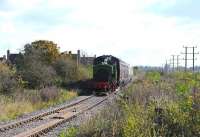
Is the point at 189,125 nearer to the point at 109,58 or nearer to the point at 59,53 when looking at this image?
the point at 109,58

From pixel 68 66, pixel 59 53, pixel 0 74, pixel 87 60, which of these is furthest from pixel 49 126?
pixel 87 60

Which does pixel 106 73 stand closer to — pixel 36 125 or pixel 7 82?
pixel 7 82

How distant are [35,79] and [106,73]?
6.80m

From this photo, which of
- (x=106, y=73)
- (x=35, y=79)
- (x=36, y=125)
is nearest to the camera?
(x=36, y=125)

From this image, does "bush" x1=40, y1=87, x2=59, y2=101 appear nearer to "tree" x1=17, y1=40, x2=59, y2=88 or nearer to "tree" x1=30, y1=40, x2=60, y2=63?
"tree" x1=17, y1=40, x2=59, y2=88

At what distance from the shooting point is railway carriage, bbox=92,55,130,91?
47.9m

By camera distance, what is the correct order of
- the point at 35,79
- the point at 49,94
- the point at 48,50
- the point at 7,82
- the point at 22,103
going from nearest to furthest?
the point at 22,103 → the point at 7,82 → the point at 49,94 → the point at 35,79 → the point at 48,50

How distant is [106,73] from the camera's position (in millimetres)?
49500

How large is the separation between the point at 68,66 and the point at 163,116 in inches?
1847

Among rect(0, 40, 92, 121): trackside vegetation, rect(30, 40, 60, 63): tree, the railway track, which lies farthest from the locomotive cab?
the railway track

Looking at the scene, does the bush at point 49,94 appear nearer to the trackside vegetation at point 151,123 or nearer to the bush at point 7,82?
the bush at point 7,82

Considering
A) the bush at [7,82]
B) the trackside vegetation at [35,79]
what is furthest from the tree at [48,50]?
the bush at [7,82]

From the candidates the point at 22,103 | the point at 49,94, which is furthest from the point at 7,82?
the point at 22,103

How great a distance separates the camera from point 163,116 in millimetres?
14375
